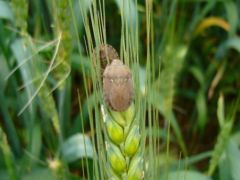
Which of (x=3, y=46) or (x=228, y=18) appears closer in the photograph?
(x=3, y=46)

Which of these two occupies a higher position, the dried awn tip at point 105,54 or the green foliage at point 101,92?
the dried awn tip at point 105,54

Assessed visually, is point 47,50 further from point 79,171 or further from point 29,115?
point 79,171

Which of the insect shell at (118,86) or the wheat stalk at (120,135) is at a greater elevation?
the insect shell at (118,86)

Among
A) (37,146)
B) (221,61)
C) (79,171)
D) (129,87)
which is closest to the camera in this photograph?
(129,87)

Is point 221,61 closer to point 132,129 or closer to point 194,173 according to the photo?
point 194,173

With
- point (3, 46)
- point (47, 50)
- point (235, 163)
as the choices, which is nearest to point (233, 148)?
point (235, 163)

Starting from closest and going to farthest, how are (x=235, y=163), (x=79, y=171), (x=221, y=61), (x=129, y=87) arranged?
(x=129, y=87) < (x=235, y=163) < (x=79, y=171) < (x=221, y=61)

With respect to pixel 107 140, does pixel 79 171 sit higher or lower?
lower

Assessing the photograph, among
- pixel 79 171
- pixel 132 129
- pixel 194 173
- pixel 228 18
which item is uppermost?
pixel 132 129
